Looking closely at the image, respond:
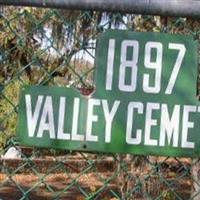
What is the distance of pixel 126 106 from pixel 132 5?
0.32 m

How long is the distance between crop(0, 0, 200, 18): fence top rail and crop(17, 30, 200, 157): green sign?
10cm

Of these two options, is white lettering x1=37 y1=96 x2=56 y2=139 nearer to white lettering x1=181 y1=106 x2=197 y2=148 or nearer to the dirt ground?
the dirt ground

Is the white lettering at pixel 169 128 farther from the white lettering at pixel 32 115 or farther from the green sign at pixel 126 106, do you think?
the white lettering at pixel 32 115

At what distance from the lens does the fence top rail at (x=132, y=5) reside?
6.26ft

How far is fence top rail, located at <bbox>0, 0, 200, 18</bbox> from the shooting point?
1.91m

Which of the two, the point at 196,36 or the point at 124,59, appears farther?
the point at 196,36

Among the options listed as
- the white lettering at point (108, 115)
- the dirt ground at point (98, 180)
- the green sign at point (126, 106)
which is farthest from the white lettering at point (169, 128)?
the dirt ground at point (98, 180)

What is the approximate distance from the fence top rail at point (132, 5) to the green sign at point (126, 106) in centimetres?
10

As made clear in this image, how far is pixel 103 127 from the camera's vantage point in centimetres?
195

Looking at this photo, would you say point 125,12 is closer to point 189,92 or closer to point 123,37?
point 123,37

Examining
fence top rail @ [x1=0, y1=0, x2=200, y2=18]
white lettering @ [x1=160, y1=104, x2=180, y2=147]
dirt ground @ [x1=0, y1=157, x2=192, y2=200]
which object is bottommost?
dirt ground @ [x1=0, y1=157, x2=192, y2=200]

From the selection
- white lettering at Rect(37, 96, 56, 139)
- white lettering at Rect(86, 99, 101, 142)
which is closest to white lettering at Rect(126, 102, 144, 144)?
white lettering at Rect(86, 99, 101, 142)

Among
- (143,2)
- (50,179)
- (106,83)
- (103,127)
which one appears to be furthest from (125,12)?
(50,179)

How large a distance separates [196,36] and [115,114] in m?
0.44
